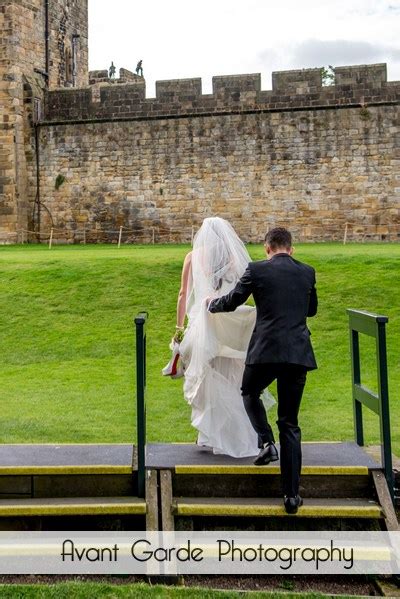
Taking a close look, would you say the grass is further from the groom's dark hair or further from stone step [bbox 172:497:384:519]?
the groom's dark hair

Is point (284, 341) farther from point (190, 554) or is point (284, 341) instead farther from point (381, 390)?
point (190, 554)

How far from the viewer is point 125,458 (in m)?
5.63

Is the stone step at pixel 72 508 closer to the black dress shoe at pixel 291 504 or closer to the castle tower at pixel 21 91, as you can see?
the black dress shoe at pixel 291 504

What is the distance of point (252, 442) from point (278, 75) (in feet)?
62.0

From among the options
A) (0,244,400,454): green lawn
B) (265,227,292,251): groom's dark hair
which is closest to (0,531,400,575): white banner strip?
(265,227,292,251): groom's dark hair

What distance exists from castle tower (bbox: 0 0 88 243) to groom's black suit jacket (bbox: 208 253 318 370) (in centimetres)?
1992

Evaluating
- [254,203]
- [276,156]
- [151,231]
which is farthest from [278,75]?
[151,231]

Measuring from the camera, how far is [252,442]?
573cm

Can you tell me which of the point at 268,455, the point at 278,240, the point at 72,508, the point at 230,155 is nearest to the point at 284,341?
the point at 278,240

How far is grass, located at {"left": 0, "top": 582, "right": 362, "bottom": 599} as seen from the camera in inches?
169

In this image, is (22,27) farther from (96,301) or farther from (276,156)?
(96,301)

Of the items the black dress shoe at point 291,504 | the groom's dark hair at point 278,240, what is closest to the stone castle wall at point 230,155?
the groom's dark hair at point 278,240

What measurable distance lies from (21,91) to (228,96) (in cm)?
654

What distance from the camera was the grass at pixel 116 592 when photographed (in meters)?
4.30
